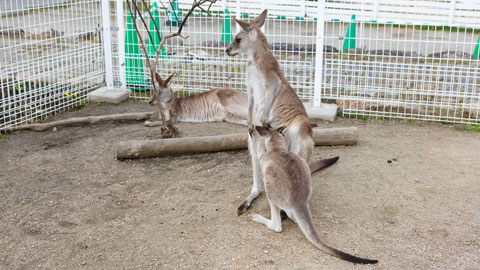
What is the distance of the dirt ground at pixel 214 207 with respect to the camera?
394cm

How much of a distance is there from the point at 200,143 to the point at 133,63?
3.23 metres

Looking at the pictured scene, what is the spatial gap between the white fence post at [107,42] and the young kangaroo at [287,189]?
4827 mm

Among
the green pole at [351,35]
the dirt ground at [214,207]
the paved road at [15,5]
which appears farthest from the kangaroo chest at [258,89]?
the paved road at [15,5]

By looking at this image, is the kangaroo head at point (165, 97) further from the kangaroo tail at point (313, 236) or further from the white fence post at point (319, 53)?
the kangaroo tail at point (313, 236)

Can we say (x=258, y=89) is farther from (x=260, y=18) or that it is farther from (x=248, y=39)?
(x=260, y=18)

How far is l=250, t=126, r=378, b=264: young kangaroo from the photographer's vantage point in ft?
13.2

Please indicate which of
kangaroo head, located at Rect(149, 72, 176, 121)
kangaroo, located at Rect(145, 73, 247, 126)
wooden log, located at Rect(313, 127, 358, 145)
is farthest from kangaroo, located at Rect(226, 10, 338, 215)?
kangaroo head, located at Rect(149, 72, 176, 121)

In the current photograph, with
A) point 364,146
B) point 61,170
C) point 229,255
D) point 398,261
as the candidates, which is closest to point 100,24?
point 61,170

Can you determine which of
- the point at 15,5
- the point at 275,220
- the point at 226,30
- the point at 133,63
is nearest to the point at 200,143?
the point at 275,220

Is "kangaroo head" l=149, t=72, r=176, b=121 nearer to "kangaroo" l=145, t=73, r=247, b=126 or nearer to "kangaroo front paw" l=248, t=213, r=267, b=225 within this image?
"kangaroo" l=145, t=73, r=247, b=126

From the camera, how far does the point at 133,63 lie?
866 cm

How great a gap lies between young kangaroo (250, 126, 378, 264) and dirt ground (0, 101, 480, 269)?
0.11 m

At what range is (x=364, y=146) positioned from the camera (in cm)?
639

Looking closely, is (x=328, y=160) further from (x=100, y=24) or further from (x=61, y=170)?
(x=100, y=24)
